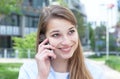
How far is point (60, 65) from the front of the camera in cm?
264

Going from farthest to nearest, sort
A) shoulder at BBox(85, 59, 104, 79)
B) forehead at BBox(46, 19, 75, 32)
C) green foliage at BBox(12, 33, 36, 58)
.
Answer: green foliage at BBox(12, 33, 36, 58) < shoulder at BBox(85, 59, 104, 79) < forehead at BBox(46, 19, 75, 32)

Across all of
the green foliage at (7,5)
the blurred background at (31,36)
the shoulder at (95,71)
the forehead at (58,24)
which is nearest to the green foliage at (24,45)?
the blurred background at (31,36)

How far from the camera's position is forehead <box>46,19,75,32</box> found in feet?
8.18

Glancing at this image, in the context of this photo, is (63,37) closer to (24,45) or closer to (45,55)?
(45,55)

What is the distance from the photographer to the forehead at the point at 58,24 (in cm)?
249

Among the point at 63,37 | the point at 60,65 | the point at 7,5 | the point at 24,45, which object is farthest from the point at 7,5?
the point at 24,45

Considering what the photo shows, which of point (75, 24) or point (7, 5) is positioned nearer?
point (75, 24)

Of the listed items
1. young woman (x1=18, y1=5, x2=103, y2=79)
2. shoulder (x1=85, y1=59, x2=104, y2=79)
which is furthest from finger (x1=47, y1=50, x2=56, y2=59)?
shoulder (x1=85, y1=59, x2=104, y2=79)

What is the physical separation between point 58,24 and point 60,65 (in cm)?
31

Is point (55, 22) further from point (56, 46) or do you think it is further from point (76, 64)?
point (76, 64)

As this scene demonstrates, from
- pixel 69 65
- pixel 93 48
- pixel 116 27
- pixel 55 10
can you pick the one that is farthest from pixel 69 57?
pixel 116 27

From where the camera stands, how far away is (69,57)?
101 inches

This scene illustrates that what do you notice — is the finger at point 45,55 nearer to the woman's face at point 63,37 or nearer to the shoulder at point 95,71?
the woman's face at point 63,37

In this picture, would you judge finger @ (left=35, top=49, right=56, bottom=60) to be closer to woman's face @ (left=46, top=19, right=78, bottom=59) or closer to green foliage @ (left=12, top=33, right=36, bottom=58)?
woman's face @ (left=46, top=19, right=78, bottom=59)
